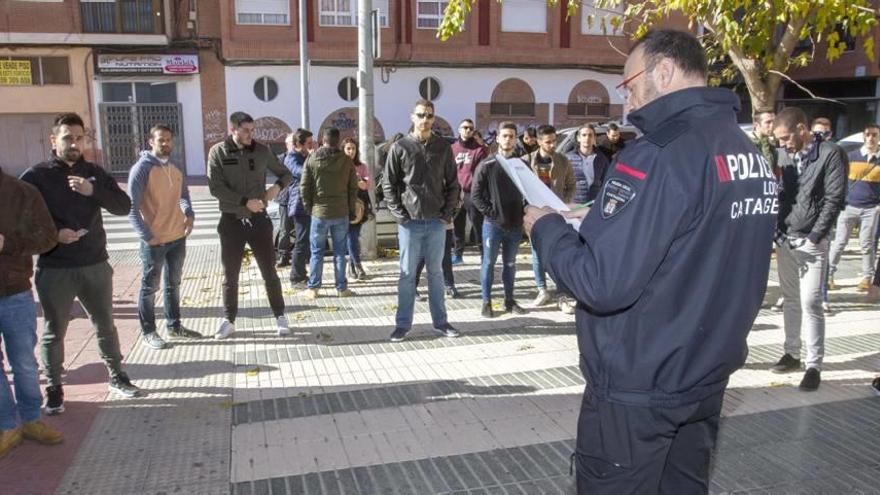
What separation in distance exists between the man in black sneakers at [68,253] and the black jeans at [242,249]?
1469mm

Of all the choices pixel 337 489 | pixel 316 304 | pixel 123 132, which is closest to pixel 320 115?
pixel 123 132

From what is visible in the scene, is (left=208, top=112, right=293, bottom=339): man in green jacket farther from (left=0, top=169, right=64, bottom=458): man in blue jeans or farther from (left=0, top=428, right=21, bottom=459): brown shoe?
(left=0, top=428, right=21, bottom=459): brown shoe

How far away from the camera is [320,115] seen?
84.2ft

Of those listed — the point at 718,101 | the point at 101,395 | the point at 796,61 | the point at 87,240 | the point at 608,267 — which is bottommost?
the point at 101,395

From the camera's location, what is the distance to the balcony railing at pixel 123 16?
2430cm

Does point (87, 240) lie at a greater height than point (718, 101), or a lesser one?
lesser

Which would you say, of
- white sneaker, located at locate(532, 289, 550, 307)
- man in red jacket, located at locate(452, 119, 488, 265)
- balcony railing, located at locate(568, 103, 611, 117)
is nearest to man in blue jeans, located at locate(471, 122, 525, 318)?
white sneaker, located at locate(532, 289, 550, 307)

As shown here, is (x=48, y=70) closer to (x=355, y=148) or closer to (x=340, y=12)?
(x=340, y=12)

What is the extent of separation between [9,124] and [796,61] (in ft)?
80.4

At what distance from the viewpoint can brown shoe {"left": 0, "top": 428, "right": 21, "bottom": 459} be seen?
409cm

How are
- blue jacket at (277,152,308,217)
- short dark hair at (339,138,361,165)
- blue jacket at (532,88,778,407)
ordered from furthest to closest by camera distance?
short dark hair at (339,138,361,165)
blue jacket at (277,152,308,217)
blue jacket at (532,88,778,407)

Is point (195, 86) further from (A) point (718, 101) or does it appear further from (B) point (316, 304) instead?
(A) point (718, 101)

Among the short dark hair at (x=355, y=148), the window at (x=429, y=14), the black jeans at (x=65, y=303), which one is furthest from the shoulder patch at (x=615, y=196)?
the window at (x=429, y=14)

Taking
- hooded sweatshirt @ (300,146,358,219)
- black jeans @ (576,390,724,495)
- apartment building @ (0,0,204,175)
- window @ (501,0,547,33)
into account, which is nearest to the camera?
black jeans @ (576,390,724,495)
